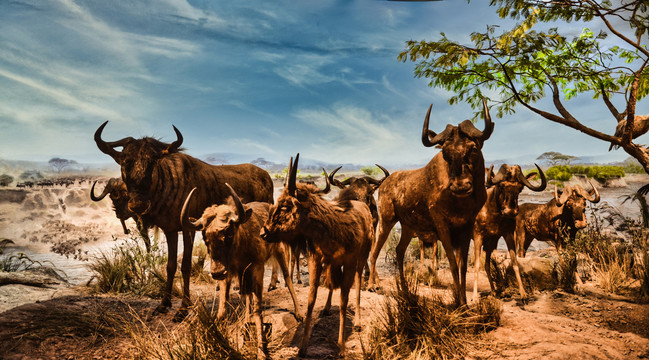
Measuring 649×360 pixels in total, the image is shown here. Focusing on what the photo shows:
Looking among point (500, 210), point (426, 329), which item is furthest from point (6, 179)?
point (500, 210)

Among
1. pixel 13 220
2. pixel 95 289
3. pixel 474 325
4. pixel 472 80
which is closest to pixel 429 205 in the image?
pixel 474 325

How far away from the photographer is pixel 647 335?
4.64m

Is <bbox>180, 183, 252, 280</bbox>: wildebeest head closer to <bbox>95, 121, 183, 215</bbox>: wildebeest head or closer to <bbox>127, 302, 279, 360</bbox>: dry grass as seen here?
<bbox>127, 302, 279, 360</bbox>: dry grass

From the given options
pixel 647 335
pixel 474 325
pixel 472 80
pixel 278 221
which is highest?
pixel 472 80

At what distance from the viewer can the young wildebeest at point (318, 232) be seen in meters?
3.77

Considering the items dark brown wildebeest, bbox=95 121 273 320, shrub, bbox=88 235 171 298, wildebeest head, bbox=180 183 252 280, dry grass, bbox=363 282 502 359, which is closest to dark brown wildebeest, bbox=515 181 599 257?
dry grass, bbox=363 282 502 359

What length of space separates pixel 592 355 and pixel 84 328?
19.4ft

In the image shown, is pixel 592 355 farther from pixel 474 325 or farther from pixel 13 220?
pixel 13 220

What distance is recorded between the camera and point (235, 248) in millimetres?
4086

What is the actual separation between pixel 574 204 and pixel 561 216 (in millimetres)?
388

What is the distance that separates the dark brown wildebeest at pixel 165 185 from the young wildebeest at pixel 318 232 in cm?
175

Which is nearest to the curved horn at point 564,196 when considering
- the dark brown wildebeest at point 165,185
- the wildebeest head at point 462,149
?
the wildebeest head at point 462,149

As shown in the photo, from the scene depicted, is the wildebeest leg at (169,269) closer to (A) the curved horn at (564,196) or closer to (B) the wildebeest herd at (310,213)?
(B) the wildebeest herd at (310,213)

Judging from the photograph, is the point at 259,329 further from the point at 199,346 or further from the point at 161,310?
the point at 161,310
